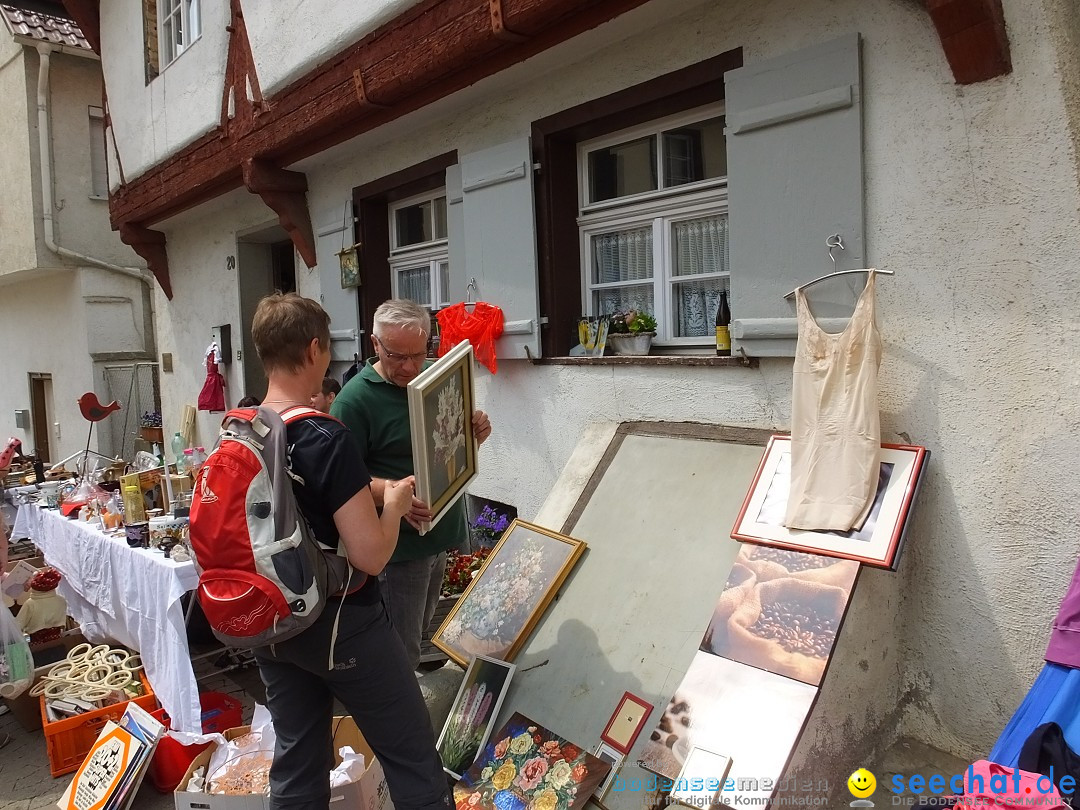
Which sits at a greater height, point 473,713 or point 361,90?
point 361,90

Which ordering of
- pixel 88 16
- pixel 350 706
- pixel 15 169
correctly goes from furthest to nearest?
1. pixel 15 169
2. pixel 88 16
3. pixel 350 706

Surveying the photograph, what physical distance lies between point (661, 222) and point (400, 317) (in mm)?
2110

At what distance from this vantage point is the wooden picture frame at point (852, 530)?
267 centimetres

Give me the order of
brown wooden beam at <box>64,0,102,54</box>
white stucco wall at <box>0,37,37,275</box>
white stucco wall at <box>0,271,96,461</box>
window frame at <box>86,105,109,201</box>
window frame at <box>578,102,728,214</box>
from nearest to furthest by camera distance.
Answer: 1. window frame at <box>578,102,728,214</box>
2. brown wooden beam at <box>64,0,102,54</box>
3. white stucco wall at <box>0,37,37,275</box>
4. window frame at <box>86,105,109,201</box>
5. white stucco wall at <box>0,271,96,461</box>

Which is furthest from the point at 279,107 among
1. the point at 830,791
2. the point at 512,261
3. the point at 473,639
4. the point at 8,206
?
the point at 8,206

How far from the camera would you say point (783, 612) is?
264 centimetres

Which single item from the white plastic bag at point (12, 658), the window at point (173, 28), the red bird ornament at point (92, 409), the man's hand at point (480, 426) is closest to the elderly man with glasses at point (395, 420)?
the man's hand at point (480, 426)

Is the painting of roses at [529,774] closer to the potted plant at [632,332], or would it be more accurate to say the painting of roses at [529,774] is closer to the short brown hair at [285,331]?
the short brown hair at [285,331]

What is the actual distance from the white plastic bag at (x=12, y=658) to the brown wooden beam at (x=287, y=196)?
3779 mm

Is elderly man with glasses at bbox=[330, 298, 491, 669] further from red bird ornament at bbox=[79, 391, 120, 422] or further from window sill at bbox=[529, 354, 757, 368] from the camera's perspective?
red bird ornament at bbox=[79, 391, 120, 422]

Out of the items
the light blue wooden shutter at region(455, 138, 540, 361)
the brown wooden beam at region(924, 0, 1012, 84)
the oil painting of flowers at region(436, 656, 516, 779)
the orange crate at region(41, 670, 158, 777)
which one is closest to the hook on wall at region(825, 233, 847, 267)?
the brown wooden beam at region(924, 0, 1012, 84)

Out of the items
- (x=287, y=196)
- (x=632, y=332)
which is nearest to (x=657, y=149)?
(x=632, y=332)

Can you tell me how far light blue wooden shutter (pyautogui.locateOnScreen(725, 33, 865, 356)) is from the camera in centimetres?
312

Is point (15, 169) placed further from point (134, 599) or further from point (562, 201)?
point (562, 201)
